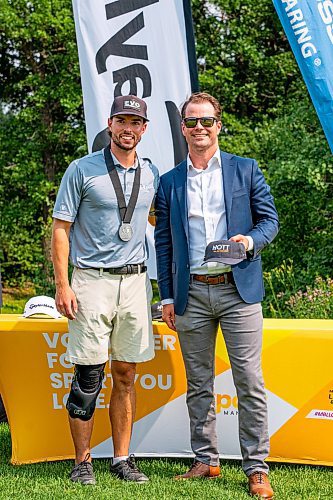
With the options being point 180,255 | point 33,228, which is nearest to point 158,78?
point 180,255

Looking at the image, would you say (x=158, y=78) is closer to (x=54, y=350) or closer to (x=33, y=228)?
(x=54, y=350)

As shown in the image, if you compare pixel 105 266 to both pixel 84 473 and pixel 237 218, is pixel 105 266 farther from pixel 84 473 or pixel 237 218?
pixel 84 473

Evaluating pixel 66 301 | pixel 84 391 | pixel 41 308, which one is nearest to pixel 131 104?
pixel 66 301

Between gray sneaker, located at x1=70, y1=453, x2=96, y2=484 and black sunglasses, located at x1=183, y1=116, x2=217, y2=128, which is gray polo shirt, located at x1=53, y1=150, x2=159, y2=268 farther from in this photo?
gray sneaker, located at x1=70, y1=453, x2=96, y2=484

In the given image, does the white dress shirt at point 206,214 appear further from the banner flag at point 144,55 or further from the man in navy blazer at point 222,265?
the banner flag at point 144,55

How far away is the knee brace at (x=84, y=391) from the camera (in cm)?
398

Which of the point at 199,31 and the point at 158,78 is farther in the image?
the point at 199,31

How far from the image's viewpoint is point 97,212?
3895 mm

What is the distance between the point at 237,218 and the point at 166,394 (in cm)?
116

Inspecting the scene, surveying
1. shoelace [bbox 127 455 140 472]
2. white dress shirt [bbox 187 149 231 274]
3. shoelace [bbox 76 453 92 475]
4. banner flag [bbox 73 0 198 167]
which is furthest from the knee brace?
banner flag [bbox 73 0 198 167]

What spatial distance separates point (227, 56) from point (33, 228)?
5858mm

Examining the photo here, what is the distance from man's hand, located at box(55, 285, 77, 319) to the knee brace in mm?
293

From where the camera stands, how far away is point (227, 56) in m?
17.7

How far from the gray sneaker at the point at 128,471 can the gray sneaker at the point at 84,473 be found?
0.13 m
